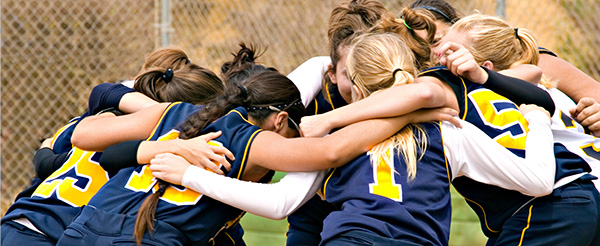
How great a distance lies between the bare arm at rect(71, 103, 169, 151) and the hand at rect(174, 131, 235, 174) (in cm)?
23

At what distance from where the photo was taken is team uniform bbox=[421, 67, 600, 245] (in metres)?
2.38

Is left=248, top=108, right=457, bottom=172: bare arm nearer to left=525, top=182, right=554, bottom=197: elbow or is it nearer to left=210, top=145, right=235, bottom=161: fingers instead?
left=210, top=145, right=235, bottom=161: fingers

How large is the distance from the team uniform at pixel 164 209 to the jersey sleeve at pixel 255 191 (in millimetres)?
88

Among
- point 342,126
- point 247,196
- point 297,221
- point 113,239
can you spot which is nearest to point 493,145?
point 342,126

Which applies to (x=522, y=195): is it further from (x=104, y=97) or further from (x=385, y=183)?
(x=104, y=97)

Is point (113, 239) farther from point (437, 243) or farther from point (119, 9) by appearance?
point (119, 9)

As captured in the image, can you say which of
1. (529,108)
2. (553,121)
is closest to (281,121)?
(529,108)

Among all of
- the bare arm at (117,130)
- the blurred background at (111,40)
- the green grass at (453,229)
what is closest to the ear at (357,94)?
the bare arm at (117,130)

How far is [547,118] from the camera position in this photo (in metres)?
2.41

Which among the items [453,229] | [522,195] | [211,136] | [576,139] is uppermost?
[211,136]

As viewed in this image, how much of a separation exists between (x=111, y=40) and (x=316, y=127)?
5.79 m

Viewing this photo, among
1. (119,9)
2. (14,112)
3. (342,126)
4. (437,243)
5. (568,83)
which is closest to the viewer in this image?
(437,243)

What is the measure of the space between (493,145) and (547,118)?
0.34 m

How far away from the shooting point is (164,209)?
2344 millimetres
